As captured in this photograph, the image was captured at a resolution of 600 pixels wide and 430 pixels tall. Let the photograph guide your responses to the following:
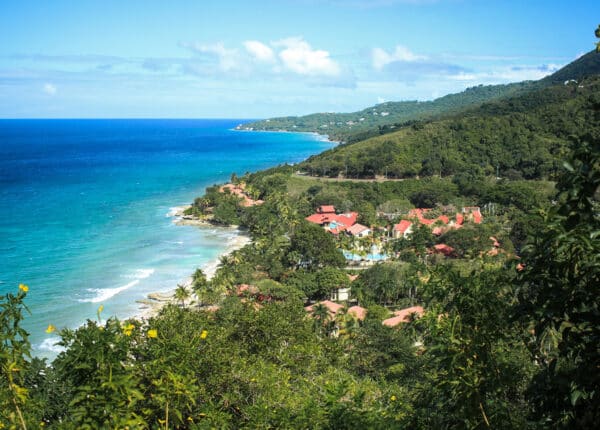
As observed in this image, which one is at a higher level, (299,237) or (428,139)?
(428,139)

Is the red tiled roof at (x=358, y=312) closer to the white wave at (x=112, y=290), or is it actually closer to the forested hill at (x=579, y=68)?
the white wave at (x=112, y=290)

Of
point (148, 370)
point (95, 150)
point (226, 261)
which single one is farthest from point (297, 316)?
point (95, 150)

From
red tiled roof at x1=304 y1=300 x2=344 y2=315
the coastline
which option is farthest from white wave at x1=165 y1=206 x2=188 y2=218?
red tiled roof at x1=304 y1=300 x2=344 y2=315

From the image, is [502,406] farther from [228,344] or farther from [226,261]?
[226,261]

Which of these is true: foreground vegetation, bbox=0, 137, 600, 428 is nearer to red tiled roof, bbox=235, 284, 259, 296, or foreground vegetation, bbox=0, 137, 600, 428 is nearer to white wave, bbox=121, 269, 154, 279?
red tiled roof, bbox=235, 284, 259, 296

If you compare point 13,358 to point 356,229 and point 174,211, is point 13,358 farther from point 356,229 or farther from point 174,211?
point 174,211

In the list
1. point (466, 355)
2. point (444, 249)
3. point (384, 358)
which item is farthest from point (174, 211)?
point (466, 355)
